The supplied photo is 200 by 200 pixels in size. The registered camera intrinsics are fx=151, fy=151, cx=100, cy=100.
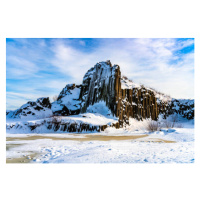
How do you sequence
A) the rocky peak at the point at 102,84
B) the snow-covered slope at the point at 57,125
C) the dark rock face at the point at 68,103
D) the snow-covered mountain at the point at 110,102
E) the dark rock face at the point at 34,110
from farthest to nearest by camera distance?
the dark rock face at the point at 68,103 < the dark rock face at the point at 34,110 < the rocky peak at the point at 102,84 < the snow-covered mountain at the point at 110,102 < the snow-covered slope at the point at 57,125

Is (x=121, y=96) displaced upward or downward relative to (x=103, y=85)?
downward

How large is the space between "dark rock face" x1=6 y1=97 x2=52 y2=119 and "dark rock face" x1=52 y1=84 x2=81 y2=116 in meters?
3.28

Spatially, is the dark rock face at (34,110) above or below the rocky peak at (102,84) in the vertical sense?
below

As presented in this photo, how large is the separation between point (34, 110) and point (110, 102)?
19872 millimetres

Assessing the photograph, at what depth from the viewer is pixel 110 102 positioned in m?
26.8

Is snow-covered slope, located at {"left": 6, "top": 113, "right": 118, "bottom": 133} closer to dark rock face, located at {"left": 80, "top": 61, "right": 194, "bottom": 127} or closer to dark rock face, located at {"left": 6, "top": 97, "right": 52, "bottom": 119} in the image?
dark rock face, located at {"left": 80, "top": 61, "right": 194, "bottom": 127}

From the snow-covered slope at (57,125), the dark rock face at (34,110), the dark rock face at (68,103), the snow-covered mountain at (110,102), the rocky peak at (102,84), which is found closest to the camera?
the snow-covered slope at (57,125)

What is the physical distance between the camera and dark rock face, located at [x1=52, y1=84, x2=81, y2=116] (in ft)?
135

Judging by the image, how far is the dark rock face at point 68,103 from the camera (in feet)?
135

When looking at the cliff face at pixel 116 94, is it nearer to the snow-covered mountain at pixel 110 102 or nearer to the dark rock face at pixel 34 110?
the snow-covered mountain at pixel 110 102

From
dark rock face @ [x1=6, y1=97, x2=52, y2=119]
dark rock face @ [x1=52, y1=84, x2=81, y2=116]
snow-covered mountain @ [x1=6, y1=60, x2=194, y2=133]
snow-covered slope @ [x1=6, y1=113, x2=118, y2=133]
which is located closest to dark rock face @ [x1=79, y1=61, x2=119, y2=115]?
snow-covered mountain @ [x1=6, y1=60, x2=194, y2=133]

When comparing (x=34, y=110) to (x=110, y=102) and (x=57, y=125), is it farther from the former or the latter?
(x=57, y=125)

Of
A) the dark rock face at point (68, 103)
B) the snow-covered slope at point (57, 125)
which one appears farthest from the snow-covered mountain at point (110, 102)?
the snow-covered slope at point (57, 125)

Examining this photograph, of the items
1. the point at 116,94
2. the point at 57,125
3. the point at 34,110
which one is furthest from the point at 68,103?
the point at 57,125
